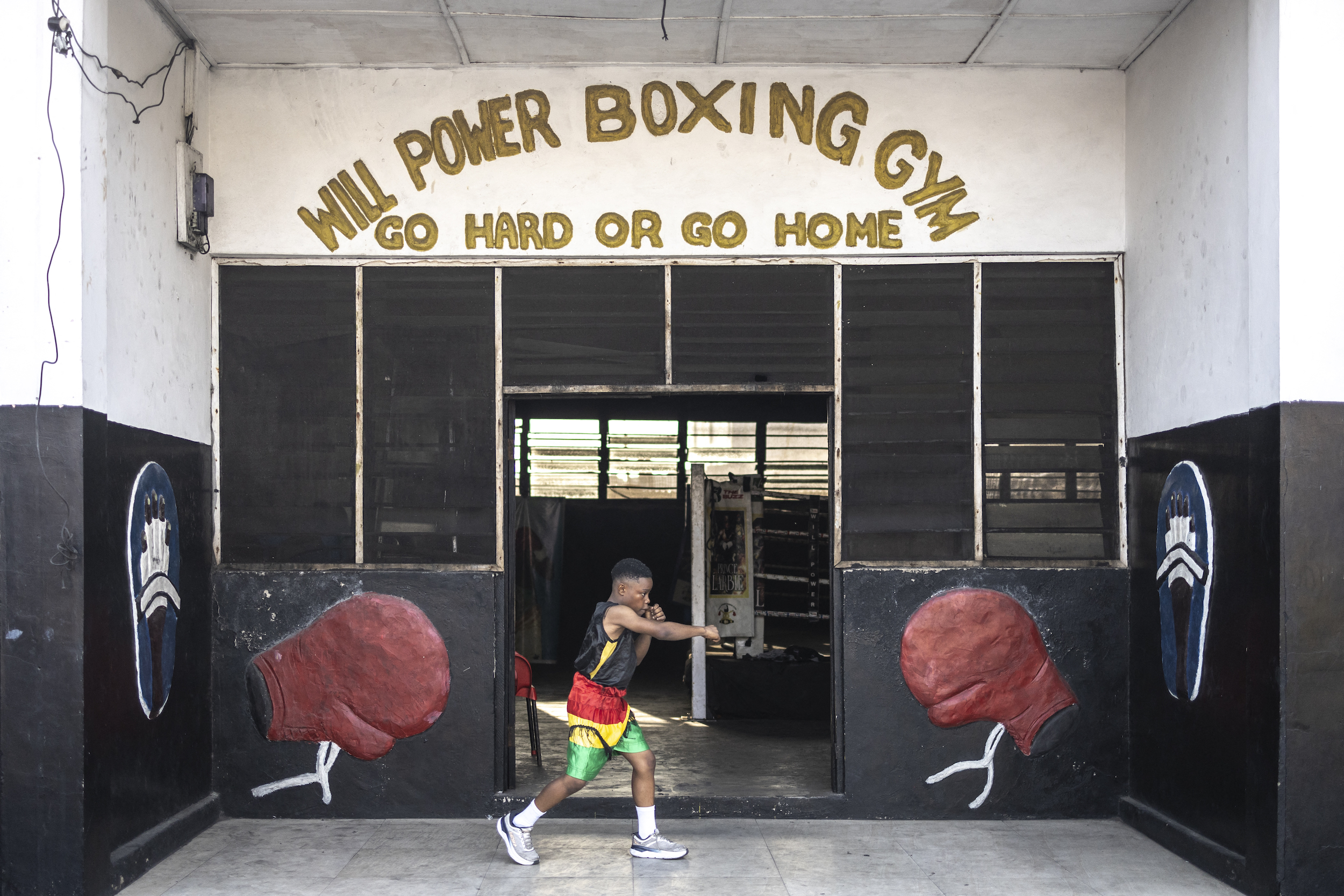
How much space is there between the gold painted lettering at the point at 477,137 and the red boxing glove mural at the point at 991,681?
385 cm

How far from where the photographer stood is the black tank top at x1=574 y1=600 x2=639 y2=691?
6.04 metres

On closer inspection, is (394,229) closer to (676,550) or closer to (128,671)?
(128,671)

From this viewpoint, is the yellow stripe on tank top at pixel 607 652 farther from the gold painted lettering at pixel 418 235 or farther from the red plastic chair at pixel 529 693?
the gold painted lettering at pixel 418 235

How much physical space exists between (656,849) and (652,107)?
4.25m

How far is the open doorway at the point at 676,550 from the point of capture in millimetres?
9766

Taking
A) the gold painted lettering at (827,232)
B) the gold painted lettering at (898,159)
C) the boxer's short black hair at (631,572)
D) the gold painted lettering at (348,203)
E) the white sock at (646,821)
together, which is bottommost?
the white sock at (646,821)

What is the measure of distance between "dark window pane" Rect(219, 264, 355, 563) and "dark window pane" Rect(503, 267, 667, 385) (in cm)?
100

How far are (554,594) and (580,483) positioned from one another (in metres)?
1.35

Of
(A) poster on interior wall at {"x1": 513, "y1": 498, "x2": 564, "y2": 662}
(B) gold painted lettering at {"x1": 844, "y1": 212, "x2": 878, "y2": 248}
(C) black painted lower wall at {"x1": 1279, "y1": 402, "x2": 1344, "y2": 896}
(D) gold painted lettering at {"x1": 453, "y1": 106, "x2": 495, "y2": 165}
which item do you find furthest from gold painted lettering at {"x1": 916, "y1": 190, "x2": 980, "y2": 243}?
(A) poster on interior wall at {"x1": 513, "y1": 498, "x2": 564, "y2": 662}

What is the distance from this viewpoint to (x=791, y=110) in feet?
23.5

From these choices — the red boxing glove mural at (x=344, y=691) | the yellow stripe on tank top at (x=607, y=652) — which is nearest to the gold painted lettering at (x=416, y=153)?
the red boxing glove mural at (x=344, y=691)

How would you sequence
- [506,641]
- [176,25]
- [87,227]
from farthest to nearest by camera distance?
[506,641] → [176,25] → [87,227]

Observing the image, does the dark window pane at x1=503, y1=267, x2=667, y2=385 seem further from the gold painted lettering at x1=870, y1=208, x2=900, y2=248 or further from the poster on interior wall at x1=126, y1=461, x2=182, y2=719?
the poster on interior wall at x1=126, y1=461, x2=182, y2=719

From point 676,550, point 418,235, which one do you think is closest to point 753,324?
point 418,235
